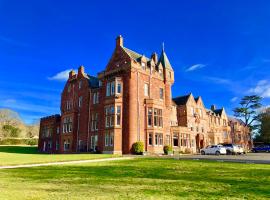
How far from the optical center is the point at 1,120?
95.8 m

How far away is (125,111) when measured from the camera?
4144 centimetres

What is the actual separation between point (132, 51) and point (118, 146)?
17988 millimetres

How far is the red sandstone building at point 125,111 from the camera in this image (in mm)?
41438

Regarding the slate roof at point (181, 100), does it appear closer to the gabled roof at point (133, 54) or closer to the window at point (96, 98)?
the gabled roof at point (133, 54)

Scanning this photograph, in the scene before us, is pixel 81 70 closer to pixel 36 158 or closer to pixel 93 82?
pixel 93 82

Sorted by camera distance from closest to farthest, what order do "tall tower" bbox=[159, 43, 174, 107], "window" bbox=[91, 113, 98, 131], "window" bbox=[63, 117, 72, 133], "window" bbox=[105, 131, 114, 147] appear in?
"window" bbox=[105, 131, 114, 147]
"window" bbox=[91, 113, 98, 131]
"tall tower" bbox=[159, 43, 174, 107]
"window" bbox=[63, 117, 72, 133]

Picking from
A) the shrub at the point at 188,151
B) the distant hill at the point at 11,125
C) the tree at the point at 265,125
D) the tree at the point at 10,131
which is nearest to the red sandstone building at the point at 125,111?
the shrub at the point at 188,151

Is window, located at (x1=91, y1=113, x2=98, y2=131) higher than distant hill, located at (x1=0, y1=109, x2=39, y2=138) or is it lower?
lower

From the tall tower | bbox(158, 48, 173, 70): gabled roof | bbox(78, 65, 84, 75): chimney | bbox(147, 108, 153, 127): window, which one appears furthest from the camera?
bbox(78, 65, 84, 75): chimney

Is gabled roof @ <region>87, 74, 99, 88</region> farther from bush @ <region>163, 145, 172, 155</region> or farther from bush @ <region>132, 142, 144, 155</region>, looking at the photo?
bush @ <region>163, 145, 172, 155</region>

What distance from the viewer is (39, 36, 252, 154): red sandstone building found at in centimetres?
4144

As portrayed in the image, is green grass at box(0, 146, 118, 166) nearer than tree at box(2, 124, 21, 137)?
Yes

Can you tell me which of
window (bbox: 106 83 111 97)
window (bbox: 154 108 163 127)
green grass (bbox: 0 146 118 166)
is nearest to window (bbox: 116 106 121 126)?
window (bbox: 106 83 111 97)

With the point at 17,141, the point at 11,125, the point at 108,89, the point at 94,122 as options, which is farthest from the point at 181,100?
the point at 11,125
